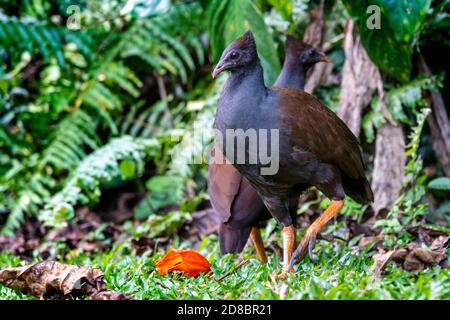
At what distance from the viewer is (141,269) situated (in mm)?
4684

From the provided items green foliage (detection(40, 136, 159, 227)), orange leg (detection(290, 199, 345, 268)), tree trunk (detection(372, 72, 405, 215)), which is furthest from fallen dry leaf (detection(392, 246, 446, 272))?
green foliage (detection(40, 136, 159, 227))

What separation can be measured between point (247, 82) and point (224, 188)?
0.97 meters

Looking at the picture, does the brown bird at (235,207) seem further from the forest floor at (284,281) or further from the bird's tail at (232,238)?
the forest floor at (284,281)

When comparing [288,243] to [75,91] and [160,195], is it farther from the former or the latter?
[75,91]

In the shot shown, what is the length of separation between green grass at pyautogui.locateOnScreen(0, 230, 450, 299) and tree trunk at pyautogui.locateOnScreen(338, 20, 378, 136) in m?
1.53

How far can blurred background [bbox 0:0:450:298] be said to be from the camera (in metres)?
6.06

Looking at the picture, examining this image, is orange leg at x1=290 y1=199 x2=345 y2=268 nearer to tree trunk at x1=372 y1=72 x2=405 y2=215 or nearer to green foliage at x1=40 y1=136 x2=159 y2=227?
tree trunk at x1=372 y1=72 x2=405 y2=215

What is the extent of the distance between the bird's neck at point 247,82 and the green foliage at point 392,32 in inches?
56.4

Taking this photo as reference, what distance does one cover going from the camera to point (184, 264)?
4465 millimetres

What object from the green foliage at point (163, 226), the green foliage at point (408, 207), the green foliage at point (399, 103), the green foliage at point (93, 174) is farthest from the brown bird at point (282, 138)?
the green foliage at point (93, 174)

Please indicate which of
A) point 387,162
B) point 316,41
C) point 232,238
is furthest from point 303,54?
point 232,238
